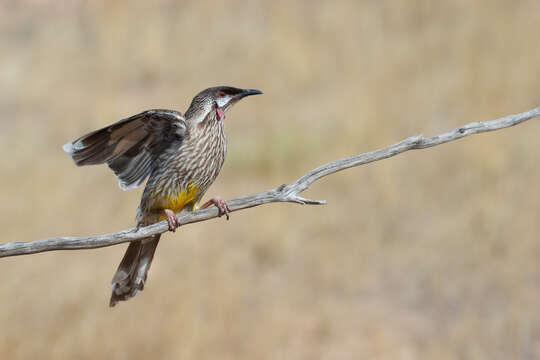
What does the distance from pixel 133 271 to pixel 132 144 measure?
97 cm

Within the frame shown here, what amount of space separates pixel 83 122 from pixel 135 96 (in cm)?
152

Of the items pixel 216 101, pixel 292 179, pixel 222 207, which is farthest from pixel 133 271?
pixel 292 179

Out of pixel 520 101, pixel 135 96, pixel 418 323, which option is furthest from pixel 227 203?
pixel 135 96

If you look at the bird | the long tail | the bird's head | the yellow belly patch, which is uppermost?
the bird's head

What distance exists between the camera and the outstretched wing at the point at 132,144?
462 cm

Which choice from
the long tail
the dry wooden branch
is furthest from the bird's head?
the dry wooden branch

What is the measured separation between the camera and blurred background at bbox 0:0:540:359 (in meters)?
8.45

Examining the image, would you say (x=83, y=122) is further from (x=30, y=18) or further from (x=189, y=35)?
(x=30, y=18)

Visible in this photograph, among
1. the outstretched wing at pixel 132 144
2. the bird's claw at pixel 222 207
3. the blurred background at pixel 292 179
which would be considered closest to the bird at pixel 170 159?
the outstretched wing at pixel 132 144

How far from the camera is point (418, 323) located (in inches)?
378

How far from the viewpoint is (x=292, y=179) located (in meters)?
11.5

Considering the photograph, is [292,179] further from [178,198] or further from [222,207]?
[222,207]

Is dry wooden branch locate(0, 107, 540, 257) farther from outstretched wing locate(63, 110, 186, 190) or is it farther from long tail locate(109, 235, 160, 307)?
long tail locate(109, 235, 160, 307)

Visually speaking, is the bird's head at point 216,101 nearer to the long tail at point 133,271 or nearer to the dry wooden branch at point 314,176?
the long tail at point 133,271
